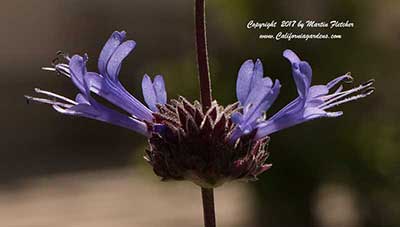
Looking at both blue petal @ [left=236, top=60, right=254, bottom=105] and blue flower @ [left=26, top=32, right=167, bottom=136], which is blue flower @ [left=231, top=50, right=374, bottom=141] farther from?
blue flower @ [left=26, top=32, right=167, bottom=136]

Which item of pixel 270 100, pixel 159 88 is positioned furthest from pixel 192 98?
pixel 270 100

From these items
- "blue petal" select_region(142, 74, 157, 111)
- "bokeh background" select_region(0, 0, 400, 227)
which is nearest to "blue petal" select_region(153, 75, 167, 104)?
"blue petal" select_region(142, 74, 157, 111)

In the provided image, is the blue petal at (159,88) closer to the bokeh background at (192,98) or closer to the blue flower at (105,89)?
the blue flower at (105,89)

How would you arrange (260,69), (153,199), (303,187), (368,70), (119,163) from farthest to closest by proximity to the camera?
(119,163), (153,199), (303,187), (368,70), (260,69)

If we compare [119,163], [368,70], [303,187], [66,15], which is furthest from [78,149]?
[368,70]

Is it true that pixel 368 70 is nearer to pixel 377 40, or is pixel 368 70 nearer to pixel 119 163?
pixel 377 40

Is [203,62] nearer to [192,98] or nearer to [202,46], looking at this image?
[202,46]
